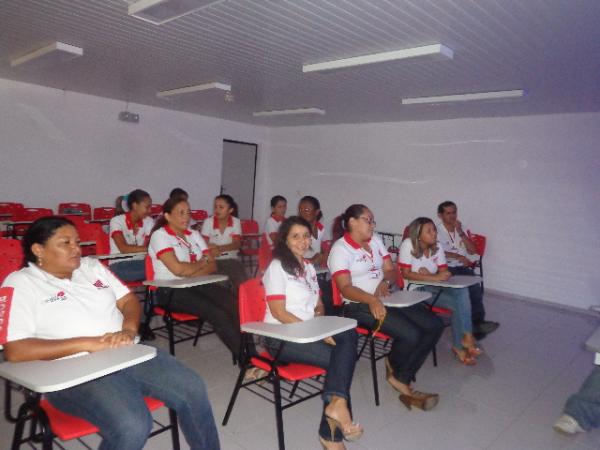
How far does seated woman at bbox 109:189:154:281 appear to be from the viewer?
3.99m

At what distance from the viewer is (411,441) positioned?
8.33 feet

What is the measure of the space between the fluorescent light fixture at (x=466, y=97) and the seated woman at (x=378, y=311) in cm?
284

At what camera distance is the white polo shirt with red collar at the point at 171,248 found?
328 cm

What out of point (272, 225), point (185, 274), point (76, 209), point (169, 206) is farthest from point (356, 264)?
point (76, 209)

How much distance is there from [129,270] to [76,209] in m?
3.46

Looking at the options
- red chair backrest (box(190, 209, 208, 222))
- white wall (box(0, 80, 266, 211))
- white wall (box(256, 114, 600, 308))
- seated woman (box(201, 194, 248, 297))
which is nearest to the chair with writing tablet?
seated woman (box(201, 194, 248, 297))

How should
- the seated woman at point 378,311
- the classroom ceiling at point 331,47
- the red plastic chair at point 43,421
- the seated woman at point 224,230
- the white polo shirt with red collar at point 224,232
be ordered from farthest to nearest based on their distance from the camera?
the white polo shirt with red collar at point 224,232 → the seated woman at point 224,230 → the classroom ceiling at point 331,47 → the seated woman at point 378,311 → the red plastic chair at point 43,421

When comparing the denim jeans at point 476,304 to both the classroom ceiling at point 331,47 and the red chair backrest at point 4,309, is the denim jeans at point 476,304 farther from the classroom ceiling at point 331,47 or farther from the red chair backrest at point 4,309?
the red chair backrest at point 4,309

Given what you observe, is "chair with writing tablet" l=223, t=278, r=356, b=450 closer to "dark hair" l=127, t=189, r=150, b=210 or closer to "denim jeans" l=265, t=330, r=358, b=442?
"denim jeans" l=265, t=330, r=358, b=442

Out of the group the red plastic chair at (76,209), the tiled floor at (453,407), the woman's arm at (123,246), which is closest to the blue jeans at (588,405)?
the tiled floor at (453,407)

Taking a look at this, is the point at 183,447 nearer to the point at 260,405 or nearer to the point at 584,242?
the point at 260,405

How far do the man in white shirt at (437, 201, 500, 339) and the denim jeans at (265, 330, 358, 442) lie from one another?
98.5 inches

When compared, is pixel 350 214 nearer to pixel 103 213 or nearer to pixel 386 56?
pixel 386 56

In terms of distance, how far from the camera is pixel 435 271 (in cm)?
377
